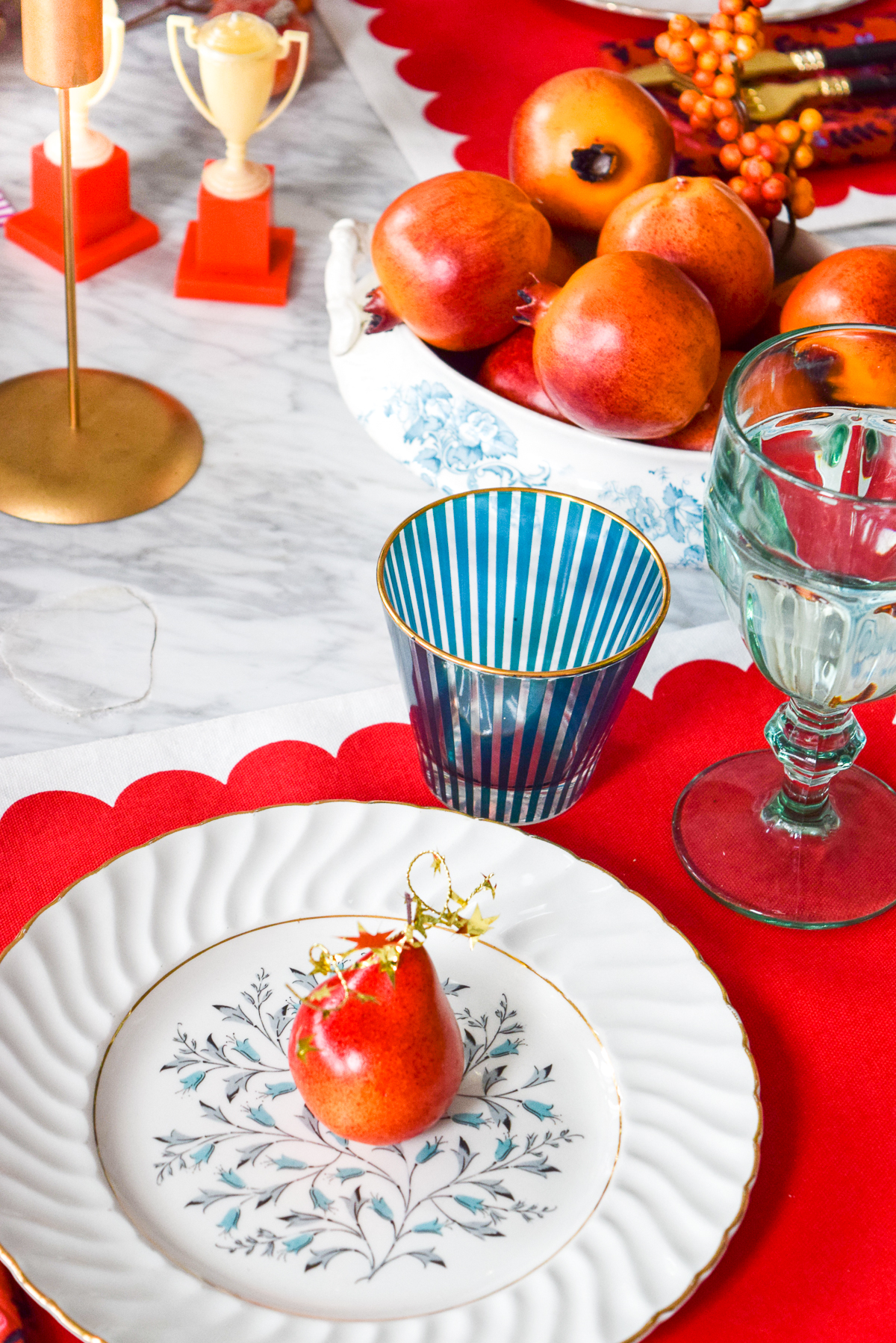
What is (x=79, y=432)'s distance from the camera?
0.78 metres

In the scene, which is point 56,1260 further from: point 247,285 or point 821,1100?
point 247,285

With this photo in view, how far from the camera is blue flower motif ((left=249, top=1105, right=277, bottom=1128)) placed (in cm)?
43

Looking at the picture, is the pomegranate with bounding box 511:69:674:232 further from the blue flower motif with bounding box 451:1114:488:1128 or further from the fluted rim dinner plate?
the blue flower motif with bounding box 451:1114:488:1128

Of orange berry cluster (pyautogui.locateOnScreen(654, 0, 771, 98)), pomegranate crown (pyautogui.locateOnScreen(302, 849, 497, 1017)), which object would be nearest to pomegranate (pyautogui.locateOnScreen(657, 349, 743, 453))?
orange berry cluster (pyautogui.locateOnScreen(654, 0, 771, 98))

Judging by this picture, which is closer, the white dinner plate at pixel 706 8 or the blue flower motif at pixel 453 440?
the blue flower motif at pixel 453 440

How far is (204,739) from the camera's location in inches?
23.5

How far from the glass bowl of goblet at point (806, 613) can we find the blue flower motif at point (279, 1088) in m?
0.20

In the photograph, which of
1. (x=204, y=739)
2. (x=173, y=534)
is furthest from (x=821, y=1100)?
(x=173, y=534)

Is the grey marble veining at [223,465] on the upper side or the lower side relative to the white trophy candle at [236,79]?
lower

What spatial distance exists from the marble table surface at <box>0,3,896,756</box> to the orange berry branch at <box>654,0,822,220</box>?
8.9 inches

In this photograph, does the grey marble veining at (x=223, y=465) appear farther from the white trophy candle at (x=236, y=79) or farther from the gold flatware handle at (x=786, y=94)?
the gold flatware handle at (x=786, y=94)

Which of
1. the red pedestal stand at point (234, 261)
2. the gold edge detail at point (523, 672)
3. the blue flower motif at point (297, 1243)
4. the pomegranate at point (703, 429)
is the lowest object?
the blue flower motif at point (297, 1243)

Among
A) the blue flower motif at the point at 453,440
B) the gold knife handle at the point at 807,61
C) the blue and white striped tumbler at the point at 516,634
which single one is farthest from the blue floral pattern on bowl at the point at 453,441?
the gold knife handle at the point at 807,61

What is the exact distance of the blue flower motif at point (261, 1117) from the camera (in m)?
0.43
